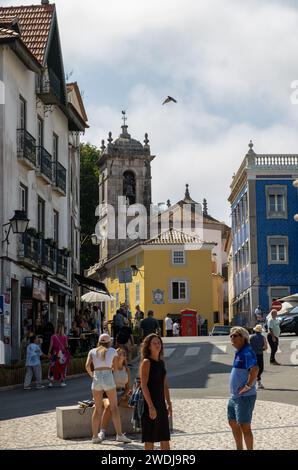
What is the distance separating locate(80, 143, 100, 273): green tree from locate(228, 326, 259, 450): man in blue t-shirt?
2274 inches

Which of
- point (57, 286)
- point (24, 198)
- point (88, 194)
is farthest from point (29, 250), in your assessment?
point (88, 194)

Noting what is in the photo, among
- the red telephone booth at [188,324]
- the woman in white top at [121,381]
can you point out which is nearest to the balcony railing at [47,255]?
the woman in white top at [121,381]

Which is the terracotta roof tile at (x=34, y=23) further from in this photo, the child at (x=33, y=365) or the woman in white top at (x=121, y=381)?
the woman in white top at (x=121, y=381)

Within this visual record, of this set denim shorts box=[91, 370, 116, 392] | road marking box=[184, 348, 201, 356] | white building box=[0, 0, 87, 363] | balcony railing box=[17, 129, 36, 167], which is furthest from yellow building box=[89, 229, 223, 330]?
denim shorts box=[91, 370, 116, 392]

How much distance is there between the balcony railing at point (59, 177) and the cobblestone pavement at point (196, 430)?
19.9 metres

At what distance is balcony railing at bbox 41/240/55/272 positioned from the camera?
3449 cm

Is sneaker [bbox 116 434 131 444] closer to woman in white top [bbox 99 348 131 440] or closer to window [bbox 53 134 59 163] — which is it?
woman in white top [bbox 99 348 131 440]

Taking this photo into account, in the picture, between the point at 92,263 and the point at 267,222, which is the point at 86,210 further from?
the point at 267,222

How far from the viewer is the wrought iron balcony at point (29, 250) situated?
31.7 metres

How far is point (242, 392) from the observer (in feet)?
38.5

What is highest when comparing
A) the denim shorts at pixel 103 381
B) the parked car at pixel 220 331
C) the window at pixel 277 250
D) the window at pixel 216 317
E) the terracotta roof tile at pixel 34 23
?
the terracotta roof tile at pixel 34 23

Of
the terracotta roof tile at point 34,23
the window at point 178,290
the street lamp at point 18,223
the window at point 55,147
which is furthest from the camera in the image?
the window at point 178,290

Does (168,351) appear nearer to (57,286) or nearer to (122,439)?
(57,286)

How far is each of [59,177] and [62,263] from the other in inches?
135
